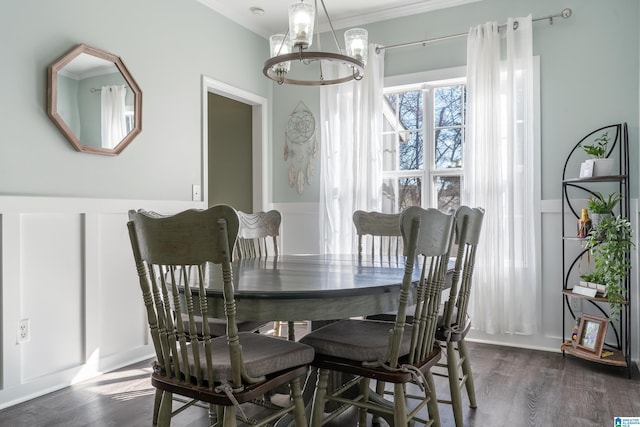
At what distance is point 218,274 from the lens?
1.94 meters

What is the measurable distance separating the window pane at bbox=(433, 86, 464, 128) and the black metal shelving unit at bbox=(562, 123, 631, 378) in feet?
3.02

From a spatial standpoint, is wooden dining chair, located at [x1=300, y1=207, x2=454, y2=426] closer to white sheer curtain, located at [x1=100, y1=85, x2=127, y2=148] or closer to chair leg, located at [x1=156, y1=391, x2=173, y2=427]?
chair leg, located at [x1=156, y1=391, x2=173, y2=427]

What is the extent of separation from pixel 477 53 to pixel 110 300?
122 inches

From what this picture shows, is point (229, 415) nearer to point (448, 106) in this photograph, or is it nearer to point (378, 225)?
point (378, 225)

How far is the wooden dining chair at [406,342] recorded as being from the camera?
1.54 metres

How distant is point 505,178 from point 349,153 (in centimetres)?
128

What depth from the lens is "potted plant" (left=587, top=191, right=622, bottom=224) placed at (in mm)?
2963

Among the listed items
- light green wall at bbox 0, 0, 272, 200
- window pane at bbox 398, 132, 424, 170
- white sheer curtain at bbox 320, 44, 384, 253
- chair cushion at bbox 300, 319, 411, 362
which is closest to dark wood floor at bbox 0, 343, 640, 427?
chair cushion at bbox 300, 319, 411, 362

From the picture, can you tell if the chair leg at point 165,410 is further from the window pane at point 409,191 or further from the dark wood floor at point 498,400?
the window pane at point 409,191

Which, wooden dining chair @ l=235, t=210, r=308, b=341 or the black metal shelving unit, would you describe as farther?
the black metal shelving unit

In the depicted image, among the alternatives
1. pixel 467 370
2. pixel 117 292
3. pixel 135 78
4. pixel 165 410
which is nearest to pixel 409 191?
pixel 467 370

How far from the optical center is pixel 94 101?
9.37 feet

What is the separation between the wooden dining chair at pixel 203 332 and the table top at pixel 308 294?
0.11 metres

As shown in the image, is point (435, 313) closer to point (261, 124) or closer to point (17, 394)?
point (17, 394)
